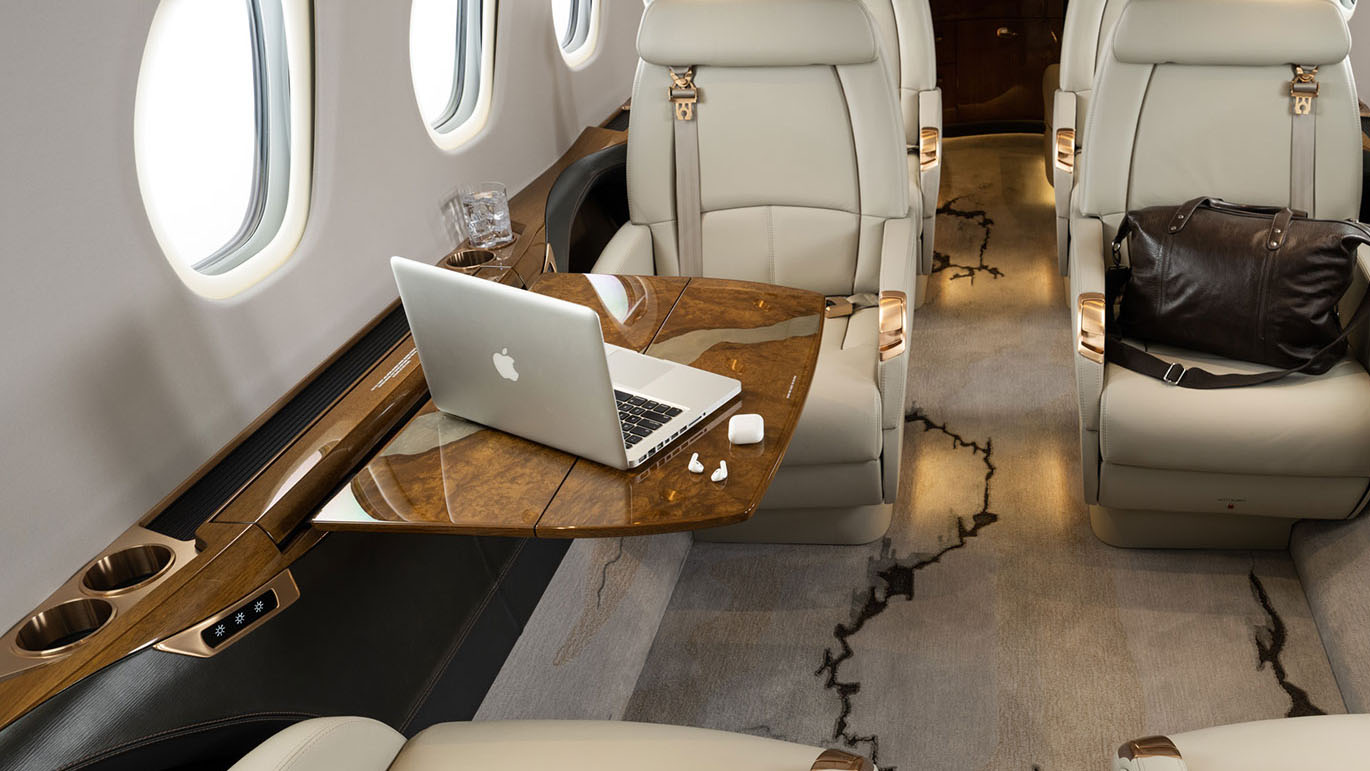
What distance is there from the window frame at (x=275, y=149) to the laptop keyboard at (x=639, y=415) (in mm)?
873

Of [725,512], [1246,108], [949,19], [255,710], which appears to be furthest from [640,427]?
[949,19]

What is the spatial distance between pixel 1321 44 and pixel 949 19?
3314 millimetres

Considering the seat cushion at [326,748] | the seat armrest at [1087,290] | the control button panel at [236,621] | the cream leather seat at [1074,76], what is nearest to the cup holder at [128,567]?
the control button panel at [236,621]

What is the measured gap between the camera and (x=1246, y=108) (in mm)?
2705

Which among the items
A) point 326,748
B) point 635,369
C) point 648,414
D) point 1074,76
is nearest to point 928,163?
point 1074,76

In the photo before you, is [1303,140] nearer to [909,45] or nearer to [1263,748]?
[909,45]

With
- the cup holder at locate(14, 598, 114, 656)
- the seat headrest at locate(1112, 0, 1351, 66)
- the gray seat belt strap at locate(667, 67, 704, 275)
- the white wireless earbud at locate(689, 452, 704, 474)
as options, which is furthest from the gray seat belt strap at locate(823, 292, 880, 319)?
the cup holder at locate(14, 598, 114, 656)

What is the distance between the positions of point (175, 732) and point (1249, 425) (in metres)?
2.28

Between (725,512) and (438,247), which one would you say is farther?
(438,247)

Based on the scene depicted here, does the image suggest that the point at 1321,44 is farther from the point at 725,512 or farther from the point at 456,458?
the point at 456,458

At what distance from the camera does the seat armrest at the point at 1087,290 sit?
2.51 metres

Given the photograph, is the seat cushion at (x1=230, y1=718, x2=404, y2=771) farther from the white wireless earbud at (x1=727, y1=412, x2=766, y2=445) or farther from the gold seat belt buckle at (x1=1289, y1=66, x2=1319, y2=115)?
the gold seat belt buckle at (x1=1289, y1=66, x2=1319, y2=115)

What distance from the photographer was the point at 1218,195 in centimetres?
278

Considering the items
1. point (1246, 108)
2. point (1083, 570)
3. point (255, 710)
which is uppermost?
point (1246, 108)
